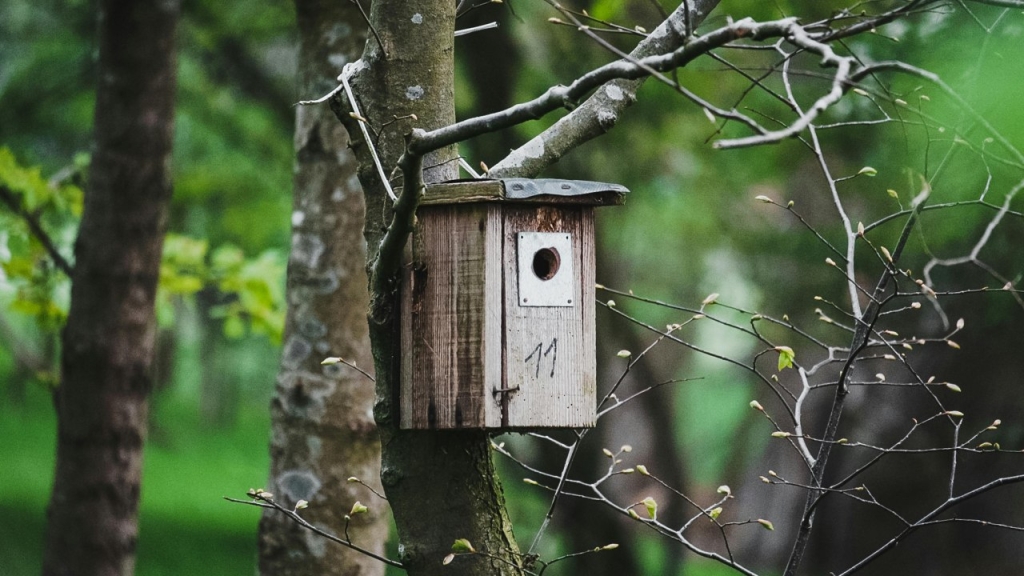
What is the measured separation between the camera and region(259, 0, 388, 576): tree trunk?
347cm

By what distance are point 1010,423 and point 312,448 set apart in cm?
479

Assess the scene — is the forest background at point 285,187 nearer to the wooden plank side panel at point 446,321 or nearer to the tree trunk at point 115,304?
the tree trunk at point 115,304

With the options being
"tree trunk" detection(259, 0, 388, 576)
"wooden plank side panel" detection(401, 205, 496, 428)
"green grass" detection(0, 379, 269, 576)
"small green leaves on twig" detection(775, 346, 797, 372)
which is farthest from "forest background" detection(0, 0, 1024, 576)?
"wooden plank side panel" detection(401, 205, 496, 428)

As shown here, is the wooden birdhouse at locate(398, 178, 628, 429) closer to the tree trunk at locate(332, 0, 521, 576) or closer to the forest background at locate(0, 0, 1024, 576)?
the tree trunk at locate(332, 0, 521, 576)

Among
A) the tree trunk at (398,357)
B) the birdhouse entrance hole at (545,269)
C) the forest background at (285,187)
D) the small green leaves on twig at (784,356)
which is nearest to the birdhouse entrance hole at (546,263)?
the birdhouse entrance hole at (545,269)

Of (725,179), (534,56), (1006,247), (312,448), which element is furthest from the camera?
(725,179)

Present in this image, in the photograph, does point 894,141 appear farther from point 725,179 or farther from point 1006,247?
point 725,179

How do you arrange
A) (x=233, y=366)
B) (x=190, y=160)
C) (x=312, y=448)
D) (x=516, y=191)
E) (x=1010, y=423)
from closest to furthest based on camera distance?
(x=516, y=191) → (x=312, y=448) → (x=1010, y=423) → (x=190, y=160) → (x=233, y=366)

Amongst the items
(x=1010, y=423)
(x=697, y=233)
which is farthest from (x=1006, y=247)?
(x=697, y=233)

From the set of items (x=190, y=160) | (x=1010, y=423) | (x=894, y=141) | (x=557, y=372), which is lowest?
(x=1010, y=423)

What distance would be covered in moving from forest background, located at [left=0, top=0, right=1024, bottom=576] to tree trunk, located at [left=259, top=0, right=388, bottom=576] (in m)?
0.31

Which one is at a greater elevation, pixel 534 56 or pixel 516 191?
pixel 534 56

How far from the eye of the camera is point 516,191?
84.4 inches

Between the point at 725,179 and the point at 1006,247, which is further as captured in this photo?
the point at 725,179
